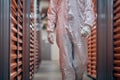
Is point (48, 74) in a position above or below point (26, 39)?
below

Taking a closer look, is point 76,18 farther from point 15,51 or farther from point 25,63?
point 25,63

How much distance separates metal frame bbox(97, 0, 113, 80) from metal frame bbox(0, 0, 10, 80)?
1431 millimetres

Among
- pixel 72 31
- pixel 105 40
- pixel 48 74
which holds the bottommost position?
pixel 48 74

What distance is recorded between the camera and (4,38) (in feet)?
7.97

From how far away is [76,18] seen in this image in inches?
122

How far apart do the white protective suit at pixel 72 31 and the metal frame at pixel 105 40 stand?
1.07 ft

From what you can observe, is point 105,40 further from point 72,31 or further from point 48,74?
point 48,74

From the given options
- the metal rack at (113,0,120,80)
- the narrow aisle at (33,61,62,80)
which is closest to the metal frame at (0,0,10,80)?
the metal rack at (113,0,120,80)

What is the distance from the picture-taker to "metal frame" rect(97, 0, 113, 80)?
3293mm

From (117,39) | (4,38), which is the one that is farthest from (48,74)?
(4,38)

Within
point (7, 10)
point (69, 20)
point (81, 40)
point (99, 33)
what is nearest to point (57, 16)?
point (69, 20)

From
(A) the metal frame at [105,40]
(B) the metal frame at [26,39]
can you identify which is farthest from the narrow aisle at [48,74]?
(A) the metal frame at [105,40]

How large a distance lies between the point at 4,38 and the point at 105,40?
1.53 meters

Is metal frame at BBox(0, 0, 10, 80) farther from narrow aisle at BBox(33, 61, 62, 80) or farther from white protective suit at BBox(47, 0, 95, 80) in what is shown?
narrow aisle at BBox(33, 61, 62, 80)
